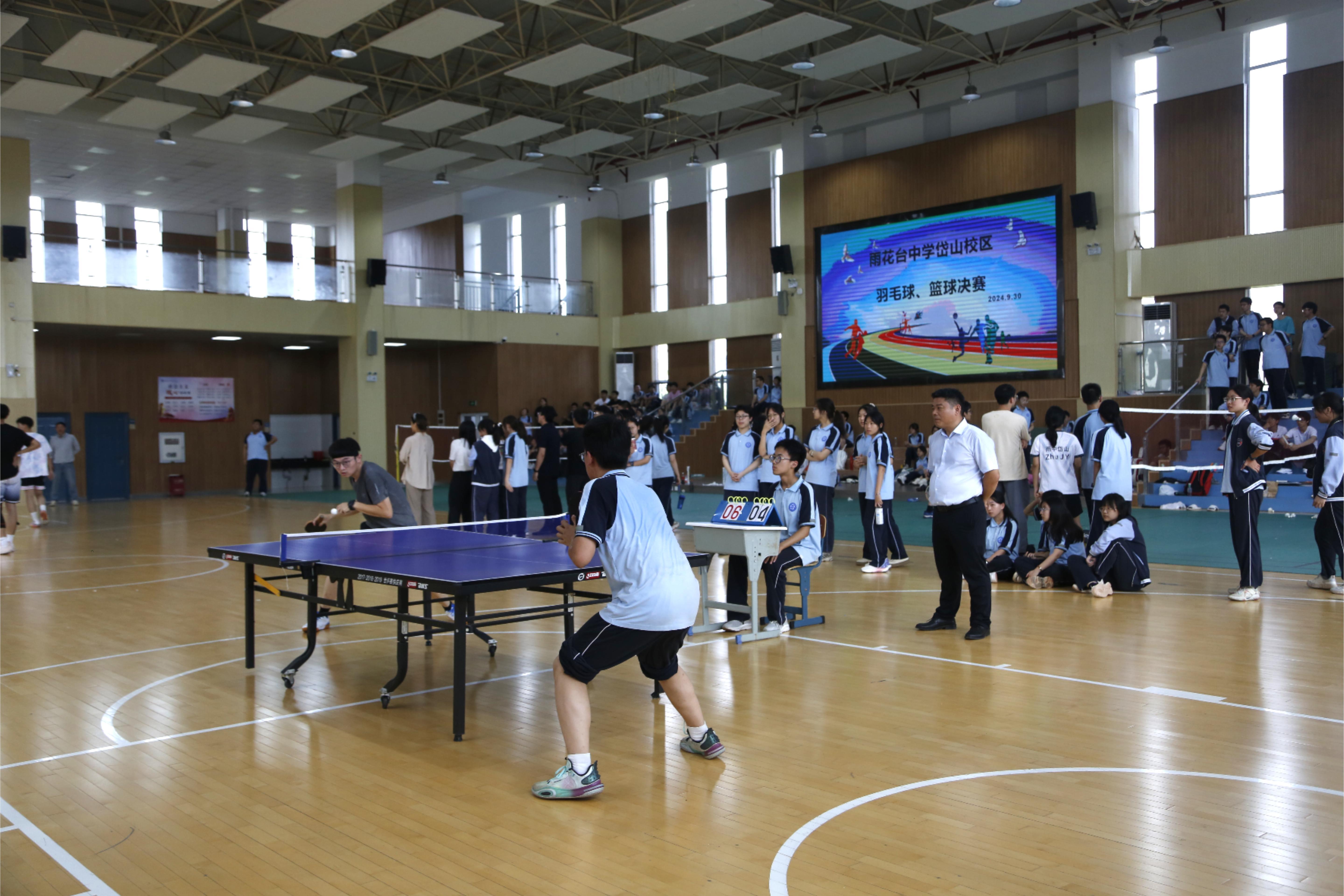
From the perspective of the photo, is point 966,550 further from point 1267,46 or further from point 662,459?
point 1267,46

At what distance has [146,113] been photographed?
→ 63.1 feet

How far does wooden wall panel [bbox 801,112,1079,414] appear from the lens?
19.6 m

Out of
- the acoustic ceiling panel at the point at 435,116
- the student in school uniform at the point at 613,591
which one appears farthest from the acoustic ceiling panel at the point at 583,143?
the student in school uniform at the point at 613,591

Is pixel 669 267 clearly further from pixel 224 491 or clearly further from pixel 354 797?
pixel 354 797

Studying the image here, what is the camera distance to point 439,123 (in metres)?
20.4

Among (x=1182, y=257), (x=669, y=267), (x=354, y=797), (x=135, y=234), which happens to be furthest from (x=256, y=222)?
(x=354, y=797)

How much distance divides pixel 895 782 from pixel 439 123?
18.4m

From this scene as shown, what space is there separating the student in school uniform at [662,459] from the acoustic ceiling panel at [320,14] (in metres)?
6.68

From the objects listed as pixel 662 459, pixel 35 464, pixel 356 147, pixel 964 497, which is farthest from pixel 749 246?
pixel 964 497

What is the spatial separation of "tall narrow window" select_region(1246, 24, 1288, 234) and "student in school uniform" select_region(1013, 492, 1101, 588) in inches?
426

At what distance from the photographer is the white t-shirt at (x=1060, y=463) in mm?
Answer: 10062

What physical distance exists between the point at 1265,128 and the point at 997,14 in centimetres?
550

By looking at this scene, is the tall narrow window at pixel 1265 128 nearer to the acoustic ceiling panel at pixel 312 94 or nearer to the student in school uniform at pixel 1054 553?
the student in school uniform at pixel 1054 553

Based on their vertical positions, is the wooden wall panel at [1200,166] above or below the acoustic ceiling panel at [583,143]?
below
